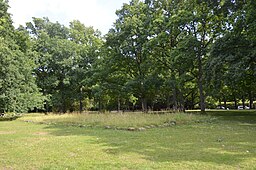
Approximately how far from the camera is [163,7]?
1030 inches

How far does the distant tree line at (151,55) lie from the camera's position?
16.7 m

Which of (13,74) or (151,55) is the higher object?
(151,55)

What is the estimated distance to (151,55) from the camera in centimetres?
2636

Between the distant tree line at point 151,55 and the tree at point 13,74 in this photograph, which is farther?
the tree at point 13,74

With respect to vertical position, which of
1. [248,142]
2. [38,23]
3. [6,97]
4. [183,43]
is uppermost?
[38,23]

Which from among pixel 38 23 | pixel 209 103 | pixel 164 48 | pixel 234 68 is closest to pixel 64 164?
pixel 234 68

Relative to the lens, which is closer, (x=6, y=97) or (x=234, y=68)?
(x=234, y=68)

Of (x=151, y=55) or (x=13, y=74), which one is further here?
(x=151, y=55)

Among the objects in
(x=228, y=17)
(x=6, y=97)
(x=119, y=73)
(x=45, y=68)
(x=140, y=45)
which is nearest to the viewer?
(x=228, y=17)

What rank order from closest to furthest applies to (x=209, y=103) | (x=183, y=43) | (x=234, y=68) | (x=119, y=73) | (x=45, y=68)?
(x=234, y=68), (x=183, y=43), (x=119, y=73), (x=45, y=68), (x=209, y=103)

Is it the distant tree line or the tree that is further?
the tree

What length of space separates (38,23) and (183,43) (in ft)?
99.5

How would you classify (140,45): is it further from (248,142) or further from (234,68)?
(248,142)

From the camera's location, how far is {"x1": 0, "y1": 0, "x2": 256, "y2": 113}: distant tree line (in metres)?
16.7
